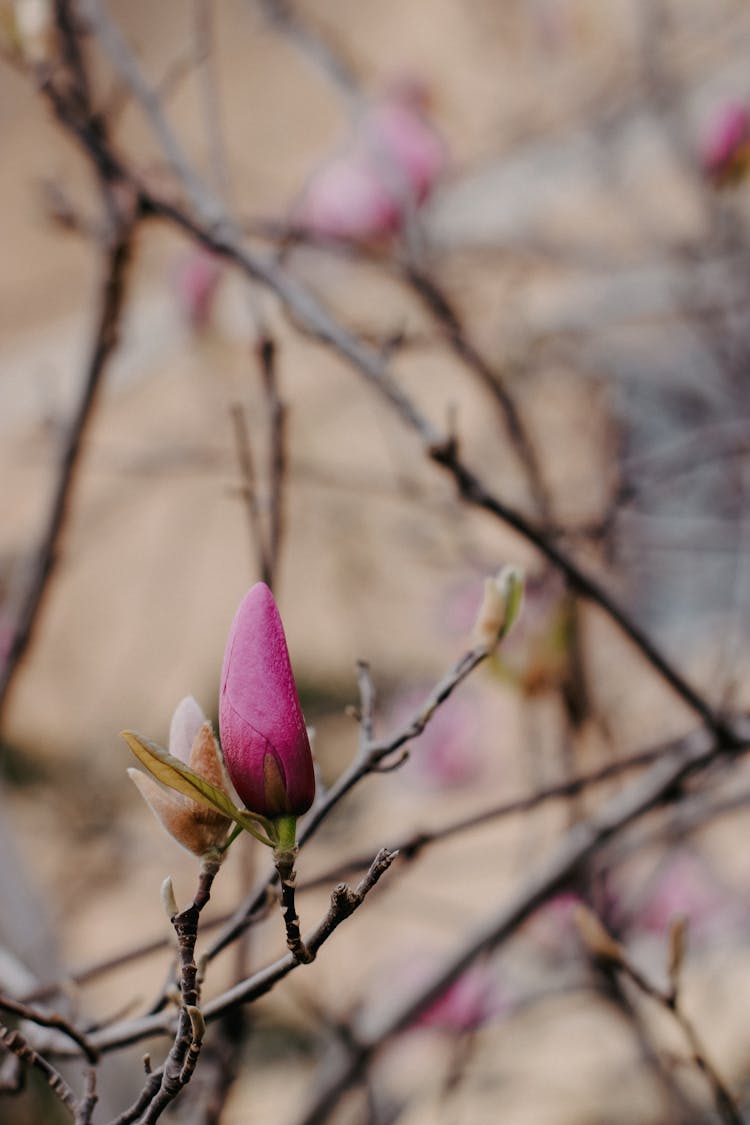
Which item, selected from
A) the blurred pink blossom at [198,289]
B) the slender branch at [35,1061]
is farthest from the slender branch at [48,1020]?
the blurred pink blossom at [198,289]

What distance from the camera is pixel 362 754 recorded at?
11.4 inches

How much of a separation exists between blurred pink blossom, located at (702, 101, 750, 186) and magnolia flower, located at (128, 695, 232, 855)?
2.30 ft

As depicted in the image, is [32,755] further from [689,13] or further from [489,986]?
[689,13]

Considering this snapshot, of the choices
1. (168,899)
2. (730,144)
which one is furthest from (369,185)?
(168,899)

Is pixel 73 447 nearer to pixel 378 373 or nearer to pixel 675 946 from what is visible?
pixel 378 373

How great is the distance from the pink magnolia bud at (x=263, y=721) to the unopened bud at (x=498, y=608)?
0.09 metres

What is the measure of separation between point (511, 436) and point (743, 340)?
0.68m

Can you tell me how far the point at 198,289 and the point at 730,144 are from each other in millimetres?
544

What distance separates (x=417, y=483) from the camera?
1387 millimetres

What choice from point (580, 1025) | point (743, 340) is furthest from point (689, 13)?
point (580, 1025)

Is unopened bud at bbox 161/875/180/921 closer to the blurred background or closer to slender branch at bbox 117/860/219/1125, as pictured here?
slender branch at bbox 117/860/219/1125

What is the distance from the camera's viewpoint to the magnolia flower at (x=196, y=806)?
24cm

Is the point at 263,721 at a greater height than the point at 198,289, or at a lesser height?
lesser

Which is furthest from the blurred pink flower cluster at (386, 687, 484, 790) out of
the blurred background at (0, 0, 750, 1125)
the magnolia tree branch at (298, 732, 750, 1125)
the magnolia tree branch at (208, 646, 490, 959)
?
the magnolia tree branch at (208, 646, 490, 959)
